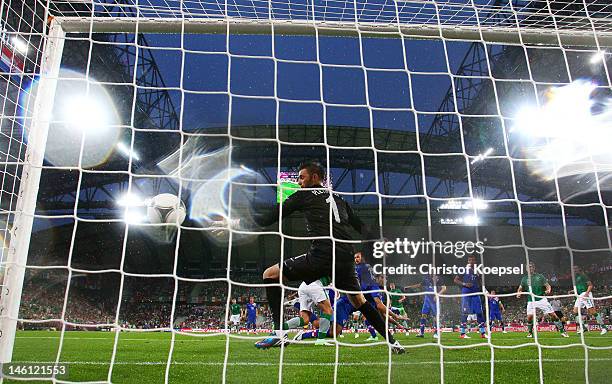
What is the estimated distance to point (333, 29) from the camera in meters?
3.73

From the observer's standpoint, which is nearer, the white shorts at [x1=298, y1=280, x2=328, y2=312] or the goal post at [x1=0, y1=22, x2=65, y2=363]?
the goal post at [x1=0, y1=22, x2=65, y2=363]

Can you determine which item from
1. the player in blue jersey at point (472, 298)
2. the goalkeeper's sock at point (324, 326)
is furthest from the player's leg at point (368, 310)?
the player in blue jersey at point (472, 298)

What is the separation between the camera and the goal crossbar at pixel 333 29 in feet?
11.9

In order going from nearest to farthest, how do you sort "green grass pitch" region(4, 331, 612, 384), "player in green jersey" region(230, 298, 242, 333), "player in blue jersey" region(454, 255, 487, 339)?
"green grass pitch" region(4, 331, 612, 384), "player in blue jersey" region(454, 255, 487, 339), "player in green jersey" region(230, 298, 242, 333)

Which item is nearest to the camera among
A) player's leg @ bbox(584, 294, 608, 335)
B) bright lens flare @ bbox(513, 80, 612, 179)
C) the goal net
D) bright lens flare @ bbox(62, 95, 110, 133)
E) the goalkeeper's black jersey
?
the goalkeeper's black jersey

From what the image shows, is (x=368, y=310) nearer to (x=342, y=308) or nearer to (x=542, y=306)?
(x=342, y=308)

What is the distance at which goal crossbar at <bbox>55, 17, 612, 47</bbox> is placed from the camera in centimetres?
363

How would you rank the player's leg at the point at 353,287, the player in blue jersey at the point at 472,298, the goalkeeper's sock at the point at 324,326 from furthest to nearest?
the player in blue jersey at the point at 472,298
the goalkeeper's sock at the point at 324,326
the player's leg at the point at 353,287

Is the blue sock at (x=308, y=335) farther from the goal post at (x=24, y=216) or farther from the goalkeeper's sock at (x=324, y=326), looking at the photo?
the goal post at (x=24, y=216)

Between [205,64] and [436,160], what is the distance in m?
12.3

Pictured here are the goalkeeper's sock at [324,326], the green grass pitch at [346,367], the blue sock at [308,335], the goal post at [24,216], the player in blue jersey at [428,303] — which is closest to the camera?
the goal post at [24,216]

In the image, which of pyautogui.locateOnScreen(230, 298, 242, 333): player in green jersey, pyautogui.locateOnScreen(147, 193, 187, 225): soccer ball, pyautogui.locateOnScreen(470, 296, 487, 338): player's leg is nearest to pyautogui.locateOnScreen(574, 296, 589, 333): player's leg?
pyautogui.locateOnScreen(470, 296, 487, 338): player's leg

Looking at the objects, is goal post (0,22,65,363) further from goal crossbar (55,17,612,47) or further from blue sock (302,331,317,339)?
blue sock (302,331,317,339)

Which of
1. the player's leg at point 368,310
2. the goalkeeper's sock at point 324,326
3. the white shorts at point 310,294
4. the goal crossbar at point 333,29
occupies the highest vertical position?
the goal crossbar at point 333,29
